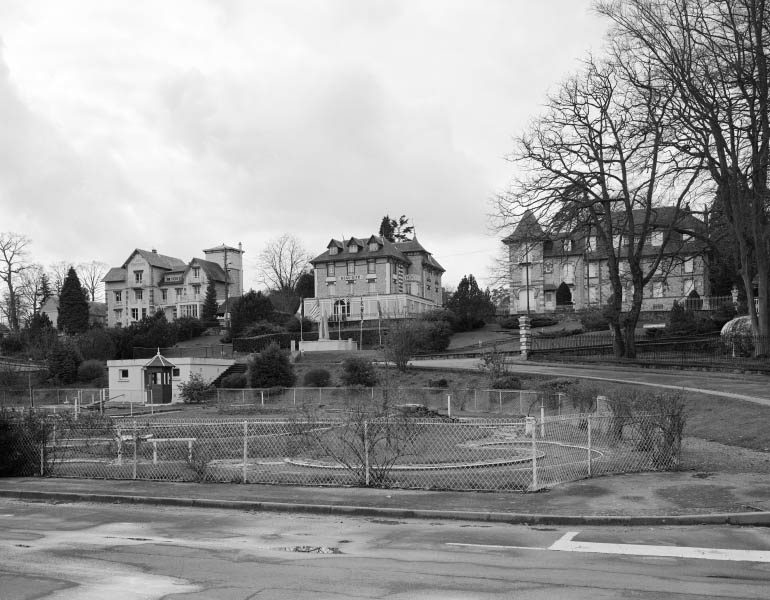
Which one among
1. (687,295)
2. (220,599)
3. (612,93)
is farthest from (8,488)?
(687,295)

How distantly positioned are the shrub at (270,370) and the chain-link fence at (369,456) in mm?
27803

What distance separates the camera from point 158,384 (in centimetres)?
5222

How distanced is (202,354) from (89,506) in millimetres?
59749

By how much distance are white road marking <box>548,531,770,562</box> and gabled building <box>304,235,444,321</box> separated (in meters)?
81.0

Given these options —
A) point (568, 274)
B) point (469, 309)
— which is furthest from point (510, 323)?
point (568, 274)

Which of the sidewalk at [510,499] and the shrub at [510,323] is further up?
the shrub at [510,323]

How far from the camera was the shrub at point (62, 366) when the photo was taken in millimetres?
61156

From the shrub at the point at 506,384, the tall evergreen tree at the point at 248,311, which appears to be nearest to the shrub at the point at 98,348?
the tall evergreen tree at the point at 248,311

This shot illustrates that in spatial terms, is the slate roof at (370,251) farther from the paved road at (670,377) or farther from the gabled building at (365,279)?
the paved road at (670,377)

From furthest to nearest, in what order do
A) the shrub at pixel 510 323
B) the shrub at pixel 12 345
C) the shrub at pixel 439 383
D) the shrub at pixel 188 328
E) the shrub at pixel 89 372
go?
the shrub at pixel 188 328 → the shrub at pixel 510 323 → the shrub at pixel 12 345 → the shrub at pixel 89 372 → the shrub at pixel 439 383

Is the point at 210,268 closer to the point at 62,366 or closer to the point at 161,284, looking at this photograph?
the point at 161,284

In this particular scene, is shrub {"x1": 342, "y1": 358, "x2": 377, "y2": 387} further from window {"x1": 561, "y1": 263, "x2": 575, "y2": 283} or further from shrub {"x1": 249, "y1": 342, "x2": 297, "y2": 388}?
window {"x1": 561, "y1": 263, "x2": 575, "y2": 283}

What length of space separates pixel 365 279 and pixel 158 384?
45.9m

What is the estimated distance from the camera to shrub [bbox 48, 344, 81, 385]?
201ft
